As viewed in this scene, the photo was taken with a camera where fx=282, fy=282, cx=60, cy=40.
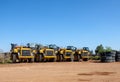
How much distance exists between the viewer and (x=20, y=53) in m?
36.1

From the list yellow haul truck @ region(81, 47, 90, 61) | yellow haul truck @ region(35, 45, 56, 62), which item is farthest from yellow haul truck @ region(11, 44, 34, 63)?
yellow haul truck @ region(81, 47, 90, 61)

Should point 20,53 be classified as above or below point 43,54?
above

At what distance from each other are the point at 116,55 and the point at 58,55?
29.3ft

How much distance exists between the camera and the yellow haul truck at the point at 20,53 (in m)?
35.7

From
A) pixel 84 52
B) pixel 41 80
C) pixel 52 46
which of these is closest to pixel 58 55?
pixel 52 46

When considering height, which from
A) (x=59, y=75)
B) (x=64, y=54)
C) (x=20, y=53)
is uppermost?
(x=20, y=53)

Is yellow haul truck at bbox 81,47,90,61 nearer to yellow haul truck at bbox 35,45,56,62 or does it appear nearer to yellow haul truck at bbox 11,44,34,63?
yellow haul truck at bbox 35,45,56,62

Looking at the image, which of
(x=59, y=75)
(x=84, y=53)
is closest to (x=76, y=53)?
(x=84, y=53)

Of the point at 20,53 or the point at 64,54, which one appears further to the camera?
the point at 64,54

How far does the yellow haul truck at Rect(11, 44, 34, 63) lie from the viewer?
3572cm

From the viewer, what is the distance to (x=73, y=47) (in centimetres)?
4681

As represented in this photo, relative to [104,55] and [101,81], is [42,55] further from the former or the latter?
[101,81]

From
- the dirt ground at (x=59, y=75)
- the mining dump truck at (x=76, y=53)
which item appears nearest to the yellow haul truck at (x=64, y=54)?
the mining dump truck at (x=76, y=53)

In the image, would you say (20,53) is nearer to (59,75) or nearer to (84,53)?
(84,53)
